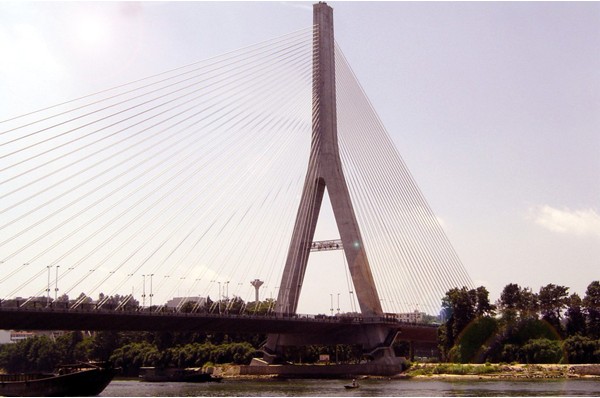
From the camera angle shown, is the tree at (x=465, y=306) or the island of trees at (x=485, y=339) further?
the tree at (x=465, y=306)

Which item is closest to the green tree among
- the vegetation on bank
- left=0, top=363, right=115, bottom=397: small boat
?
the vegetation on bank

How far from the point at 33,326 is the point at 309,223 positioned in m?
28.1

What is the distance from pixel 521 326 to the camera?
86.1 metres

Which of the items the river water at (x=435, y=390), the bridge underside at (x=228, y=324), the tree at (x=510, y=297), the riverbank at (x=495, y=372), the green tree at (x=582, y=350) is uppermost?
the tree at (x=510, y=297)

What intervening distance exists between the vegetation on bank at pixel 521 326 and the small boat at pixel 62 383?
139ft

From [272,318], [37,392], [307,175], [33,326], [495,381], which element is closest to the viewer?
[37,392]

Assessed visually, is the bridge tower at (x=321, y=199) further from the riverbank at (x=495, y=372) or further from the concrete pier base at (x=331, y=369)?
the riverbank at (x=495, y=372)

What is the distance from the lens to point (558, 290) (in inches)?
3536

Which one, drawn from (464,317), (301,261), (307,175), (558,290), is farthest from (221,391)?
(558,290)

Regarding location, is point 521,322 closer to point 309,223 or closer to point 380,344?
point 380,344

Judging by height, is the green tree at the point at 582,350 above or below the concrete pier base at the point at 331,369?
above

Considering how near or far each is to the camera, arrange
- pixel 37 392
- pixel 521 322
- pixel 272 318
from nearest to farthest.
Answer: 1. pixel 37 392
2. pixel 272 318
3. pixel 521 322

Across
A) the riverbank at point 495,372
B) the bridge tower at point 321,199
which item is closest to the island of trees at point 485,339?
the riverbank at point 495,372

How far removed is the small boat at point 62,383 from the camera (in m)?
55.4
